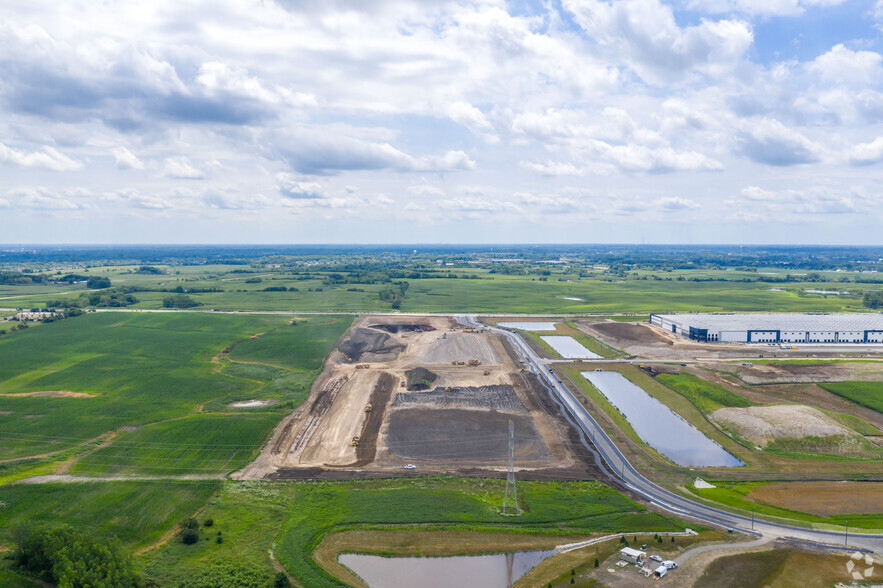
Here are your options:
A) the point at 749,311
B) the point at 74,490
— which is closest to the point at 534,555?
the point at 74,490

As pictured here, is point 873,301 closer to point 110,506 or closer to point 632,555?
point 632,555

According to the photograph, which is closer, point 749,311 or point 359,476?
point 359,476

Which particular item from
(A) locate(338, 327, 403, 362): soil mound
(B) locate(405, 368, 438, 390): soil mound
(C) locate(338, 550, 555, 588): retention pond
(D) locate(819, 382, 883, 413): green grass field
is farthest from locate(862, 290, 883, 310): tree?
(C) locate(338, 550, 555, 588): retention pond

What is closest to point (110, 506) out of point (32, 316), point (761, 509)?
point (761, 509)

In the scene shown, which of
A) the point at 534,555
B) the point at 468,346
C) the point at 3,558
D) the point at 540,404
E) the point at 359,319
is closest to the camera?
the point at 3,558

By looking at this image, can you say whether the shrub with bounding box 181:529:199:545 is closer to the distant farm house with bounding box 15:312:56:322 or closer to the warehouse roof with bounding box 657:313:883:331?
the warehouse roof with bounding box 657:313:883:331

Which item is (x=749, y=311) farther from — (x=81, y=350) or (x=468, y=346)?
(x=81, y=350)

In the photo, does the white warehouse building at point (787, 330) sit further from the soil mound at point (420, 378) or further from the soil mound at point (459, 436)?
the soil mound at point (459, 436)

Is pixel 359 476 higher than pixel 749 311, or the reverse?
pixel 749 311

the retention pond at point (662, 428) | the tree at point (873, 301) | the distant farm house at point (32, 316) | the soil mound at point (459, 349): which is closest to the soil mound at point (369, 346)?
the soil mound at point (459, 349)
